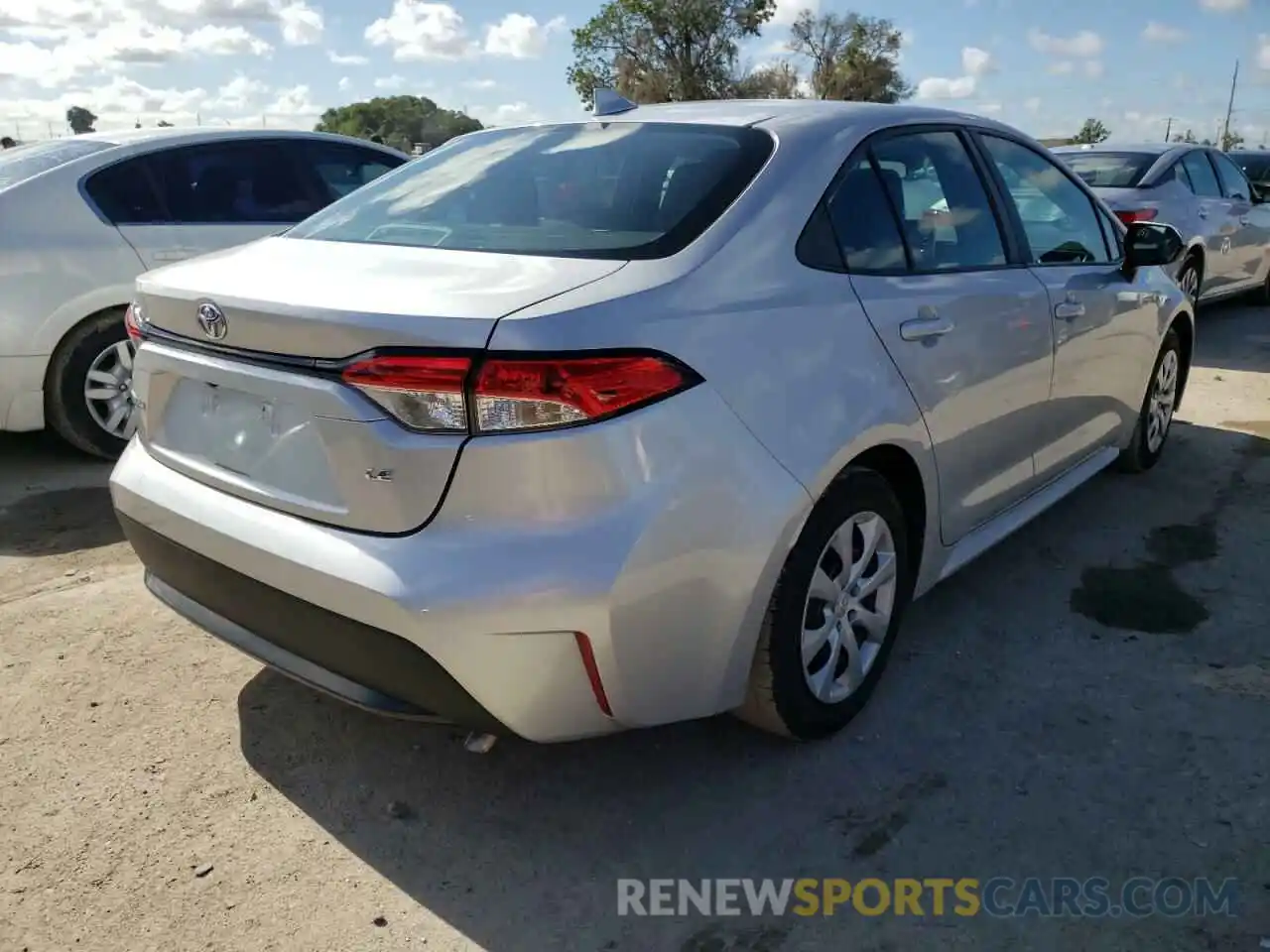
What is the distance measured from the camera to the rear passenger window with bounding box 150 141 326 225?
17.8 feet

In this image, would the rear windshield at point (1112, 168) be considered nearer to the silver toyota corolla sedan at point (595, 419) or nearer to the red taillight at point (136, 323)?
the silver toyota corolla sedan at point (595, 419)

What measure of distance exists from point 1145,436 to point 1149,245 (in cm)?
110

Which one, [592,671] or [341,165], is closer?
[592,671]

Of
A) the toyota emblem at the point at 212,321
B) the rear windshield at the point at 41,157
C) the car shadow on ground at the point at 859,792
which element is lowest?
the car shadow on ground at the point at 859,792

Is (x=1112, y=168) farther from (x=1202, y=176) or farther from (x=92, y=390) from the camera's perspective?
(x=92, y=390)

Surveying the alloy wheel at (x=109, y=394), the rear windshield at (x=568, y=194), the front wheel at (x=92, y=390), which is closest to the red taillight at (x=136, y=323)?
the rear windshield at (x=568, y=194)

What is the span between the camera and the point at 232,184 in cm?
565

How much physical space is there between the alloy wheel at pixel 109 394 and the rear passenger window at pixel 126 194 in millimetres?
671

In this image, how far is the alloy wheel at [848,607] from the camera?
2.64 metres

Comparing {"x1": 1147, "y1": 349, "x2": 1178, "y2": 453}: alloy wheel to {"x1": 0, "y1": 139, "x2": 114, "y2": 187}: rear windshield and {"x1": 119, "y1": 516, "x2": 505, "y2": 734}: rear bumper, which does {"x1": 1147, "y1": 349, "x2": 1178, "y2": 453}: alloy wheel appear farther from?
{"x1": 0, "y1": 139, "x2": 114, "y2": 187}: rear windshield

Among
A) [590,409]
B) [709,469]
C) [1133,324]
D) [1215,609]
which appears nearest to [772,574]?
[709,469]

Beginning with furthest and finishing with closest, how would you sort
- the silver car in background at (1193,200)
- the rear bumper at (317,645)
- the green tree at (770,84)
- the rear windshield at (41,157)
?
the green tree at (770,84), the silver car in background at (1193,200), the rear windshield at (41,157), the rear bumper at (317,645)

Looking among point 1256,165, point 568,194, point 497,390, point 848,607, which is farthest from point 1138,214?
point 1256,165

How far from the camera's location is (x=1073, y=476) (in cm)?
407
